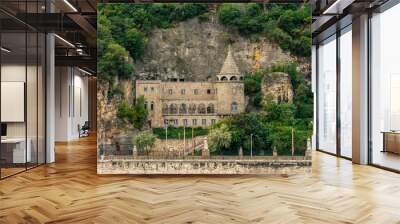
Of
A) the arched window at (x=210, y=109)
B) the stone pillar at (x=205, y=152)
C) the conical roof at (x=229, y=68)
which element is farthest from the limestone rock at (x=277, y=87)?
the stone pillar at (x=205, y=152)

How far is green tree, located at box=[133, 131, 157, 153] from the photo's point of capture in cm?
713

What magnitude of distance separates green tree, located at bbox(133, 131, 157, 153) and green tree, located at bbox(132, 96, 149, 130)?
Result: 0.17m

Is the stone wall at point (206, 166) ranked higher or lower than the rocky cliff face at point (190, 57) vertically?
lower

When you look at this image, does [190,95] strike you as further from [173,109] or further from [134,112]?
[134,112]

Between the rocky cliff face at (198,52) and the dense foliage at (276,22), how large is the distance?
15 cm

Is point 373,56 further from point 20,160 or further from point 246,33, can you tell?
point 20,160

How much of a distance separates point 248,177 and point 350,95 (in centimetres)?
404

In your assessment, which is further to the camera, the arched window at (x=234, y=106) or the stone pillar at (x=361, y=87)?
the stone pillar at (x=361, y=87)

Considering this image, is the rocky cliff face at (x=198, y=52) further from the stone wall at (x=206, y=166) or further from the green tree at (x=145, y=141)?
the stone wall at (x=206, y=166)

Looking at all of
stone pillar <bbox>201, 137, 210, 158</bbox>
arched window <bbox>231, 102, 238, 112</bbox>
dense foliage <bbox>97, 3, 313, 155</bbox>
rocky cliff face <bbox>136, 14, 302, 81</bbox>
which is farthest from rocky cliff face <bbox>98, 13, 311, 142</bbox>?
stone pillar <bbox>201, 137, 210, 158</bbox>

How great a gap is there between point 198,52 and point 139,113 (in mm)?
1586

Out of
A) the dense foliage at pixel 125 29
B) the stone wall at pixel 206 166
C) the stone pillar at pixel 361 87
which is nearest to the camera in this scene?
the stone wall at pixel 206 166

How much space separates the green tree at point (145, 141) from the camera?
23.4ft

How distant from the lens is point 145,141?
713 centimetres
